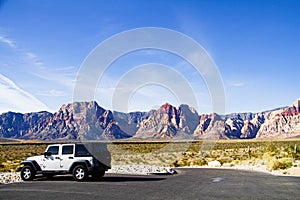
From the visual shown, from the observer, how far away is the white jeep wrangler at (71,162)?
16.4 m

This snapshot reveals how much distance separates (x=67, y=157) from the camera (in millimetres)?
16656

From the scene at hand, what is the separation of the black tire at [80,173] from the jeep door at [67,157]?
41 centimetres

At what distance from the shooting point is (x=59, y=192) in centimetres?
1277

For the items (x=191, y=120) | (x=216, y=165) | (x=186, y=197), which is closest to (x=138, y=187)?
(x=186, y=197)

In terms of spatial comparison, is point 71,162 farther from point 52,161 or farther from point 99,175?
point 99,175

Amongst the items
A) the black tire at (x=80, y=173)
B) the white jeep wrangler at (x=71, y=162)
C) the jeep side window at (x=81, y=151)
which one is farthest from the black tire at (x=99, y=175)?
the jeep side window at (x=81, y=151)

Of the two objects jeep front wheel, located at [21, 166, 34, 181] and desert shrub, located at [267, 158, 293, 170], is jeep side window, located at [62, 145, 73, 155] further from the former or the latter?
desert shrub, located at [267, 158, 293, 170]

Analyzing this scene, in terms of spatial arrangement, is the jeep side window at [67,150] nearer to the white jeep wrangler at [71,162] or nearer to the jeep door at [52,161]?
the white jeep wrangler at [71,162]

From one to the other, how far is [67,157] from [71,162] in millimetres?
347

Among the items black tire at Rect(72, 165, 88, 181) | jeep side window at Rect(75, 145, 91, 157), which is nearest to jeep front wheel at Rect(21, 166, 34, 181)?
black tire at Rect(72, 165, 88, 181)

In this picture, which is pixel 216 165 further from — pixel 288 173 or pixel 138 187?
pixel 138 187

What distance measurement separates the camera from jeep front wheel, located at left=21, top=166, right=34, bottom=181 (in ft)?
56.3

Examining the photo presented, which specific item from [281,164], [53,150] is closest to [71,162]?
[53,150]

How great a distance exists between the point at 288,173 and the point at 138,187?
12.9 m
